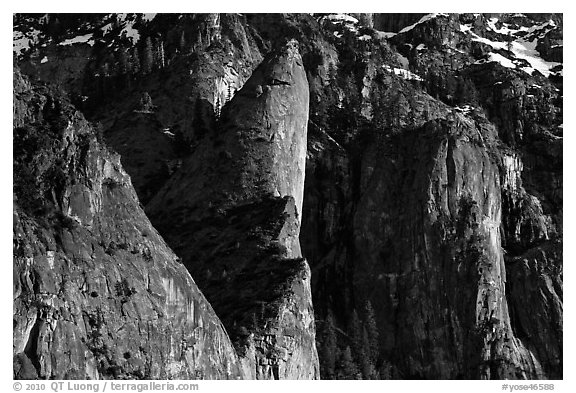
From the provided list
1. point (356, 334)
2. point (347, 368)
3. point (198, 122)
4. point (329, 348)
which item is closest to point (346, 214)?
point (198, 122)

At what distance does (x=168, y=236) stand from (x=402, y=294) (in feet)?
91.7

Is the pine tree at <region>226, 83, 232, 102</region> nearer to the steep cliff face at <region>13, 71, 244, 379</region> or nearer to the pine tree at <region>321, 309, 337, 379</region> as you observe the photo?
the pine tree at <region>321, 309, 337, 379</region>

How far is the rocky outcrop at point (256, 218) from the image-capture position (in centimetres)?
14975

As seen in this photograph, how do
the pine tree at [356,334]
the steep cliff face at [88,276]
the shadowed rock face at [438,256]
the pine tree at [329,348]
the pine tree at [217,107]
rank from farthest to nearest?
the pine tree at [217,107]
the shadowed rock face at [438,256]
the pine tree at [356,334]
the pine tree at [329,348]
the steep cliff face at [88,276]

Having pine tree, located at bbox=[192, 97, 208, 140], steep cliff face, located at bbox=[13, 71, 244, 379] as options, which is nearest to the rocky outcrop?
pine tree, located at bbox=[192, 97, 208, 140]

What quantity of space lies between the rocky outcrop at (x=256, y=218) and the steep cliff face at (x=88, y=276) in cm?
932

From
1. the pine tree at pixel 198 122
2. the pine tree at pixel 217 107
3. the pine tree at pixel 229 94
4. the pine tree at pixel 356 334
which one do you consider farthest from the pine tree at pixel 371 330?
the pine tree at pixel 229 94

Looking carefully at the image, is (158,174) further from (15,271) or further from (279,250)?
(15,271)

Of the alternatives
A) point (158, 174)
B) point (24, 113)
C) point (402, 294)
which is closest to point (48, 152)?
point (24, 113)

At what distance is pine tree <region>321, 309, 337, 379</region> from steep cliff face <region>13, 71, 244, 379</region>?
87.7 feet

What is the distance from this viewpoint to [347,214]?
188 m

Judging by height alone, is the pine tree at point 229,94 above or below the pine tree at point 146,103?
above

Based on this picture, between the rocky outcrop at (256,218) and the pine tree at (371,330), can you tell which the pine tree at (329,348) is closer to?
the pine tree at (371,330)

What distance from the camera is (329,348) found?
171 m
